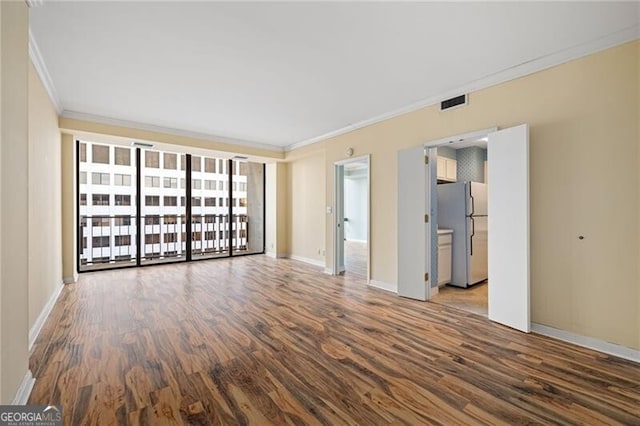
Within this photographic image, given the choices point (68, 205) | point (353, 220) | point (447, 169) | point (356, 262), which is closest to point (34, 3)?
point (68, 205)

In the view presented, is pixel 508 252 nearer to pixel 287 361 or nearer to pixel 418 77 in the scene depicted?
pixel 418 77

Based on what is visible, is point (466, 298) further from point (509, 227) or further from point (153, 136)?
point (153, 136)

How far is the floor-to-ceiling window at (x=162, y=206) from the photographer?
5816 millimetres

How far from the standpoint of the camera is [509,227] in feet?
9.87

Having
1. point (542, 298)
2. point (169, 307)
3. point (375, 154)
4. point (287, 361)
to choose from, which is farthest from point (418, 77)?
point (169, 307)

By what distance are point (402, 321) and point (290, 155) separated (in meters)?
4.88

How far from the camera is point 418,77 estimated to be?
3.28 metres

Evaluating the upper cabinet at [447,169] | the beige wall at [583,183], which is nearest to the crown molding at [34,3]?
the beige wall at [583,183]

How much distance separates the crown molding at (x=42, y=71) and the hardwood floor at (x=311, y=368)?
9.00ft

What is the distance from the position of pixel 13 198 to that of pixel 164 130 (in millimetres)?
4070

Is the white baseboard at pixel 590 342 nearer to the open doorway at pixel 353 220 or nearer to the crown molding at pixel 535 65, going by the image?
the crown molding at pixel 535 65

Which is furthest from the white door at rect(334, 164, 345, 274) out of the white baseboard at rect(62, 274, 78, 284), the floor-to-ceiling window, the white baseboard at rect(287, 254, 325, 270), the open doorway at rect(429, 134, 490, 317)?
the white baseboard at rect(62, 274, 78, 284)

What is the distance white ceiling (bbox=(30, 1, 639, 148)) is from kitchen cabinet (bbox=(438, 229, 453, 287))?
2132mm

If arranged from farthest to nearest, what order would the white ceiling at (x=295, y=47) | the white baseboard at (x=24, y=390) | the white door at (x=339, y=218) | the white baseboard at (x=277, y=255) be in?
the white baseboard at (x=277, y=255)
the white door at (x=339, y=218)
the white ceiling at (x=295, y=47)
the white baseboard at (x=24, y=390)
